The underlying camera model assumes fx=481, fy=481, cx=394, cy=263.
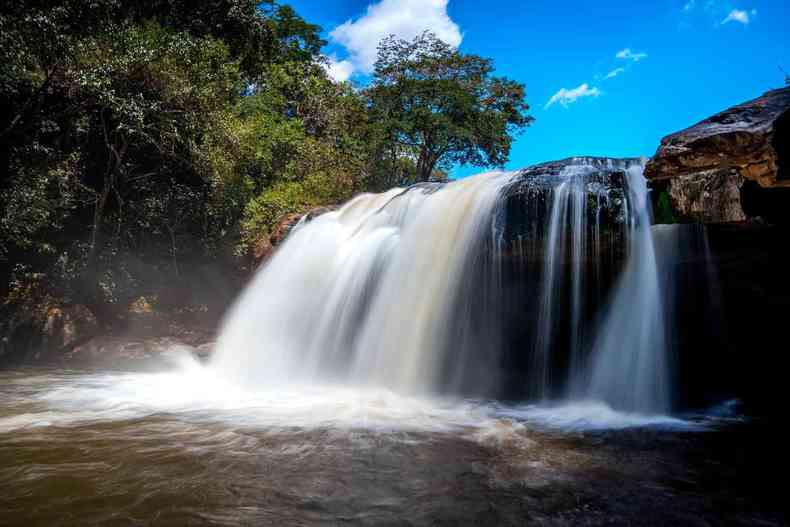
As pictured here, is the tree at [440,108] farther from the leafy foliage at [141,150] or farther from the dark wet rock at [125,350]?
the dark wet rock at [125,350]

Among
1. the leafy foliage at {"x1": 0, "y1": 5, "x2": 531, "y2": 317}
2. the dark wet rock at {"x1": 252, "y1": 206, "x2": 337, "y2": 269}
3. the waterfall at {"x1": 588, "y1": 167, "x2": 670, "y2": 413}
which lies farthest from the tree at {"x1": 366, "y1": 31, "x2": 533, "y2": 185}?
the waterfall at {"x1": 588, "y1": 167, "x2": 670, "y2": 413}

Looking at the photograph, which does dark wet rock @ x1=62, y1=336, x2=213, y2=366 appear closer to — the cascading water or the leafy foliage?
the leafy foliage

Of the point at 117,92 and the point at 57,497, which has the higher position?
the point at 117,92

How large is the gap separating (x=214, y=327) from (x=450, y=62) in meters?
16.9

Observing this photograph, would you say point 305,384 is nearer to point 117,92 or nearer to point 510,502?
point 510,502

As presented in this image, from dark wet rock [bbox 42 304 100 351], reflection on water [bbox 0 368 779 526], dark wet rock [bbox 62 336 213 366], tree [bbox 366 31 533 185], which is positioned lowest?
reflection on water [bbox 0 368 779 526]

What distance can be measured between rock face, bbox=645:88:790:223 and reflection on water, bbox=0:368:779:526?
2.36 meters

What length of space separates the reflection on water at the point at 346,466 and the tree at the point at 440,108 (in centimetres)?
1684

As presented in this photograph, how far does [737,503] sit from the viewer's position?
9.59 ft

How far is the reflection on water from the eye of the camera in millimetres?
2729

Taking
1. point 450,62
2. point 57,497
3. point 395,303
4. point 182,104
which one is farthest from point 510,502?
point 450,62

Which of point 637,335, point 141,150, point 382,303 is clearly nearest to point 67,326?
point 141,150

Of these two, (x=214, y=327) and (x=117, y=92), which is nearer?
(x=117, y=92)

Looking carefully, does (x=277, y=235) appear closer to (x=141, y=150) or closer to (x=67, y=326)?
(x=141, y=150)
